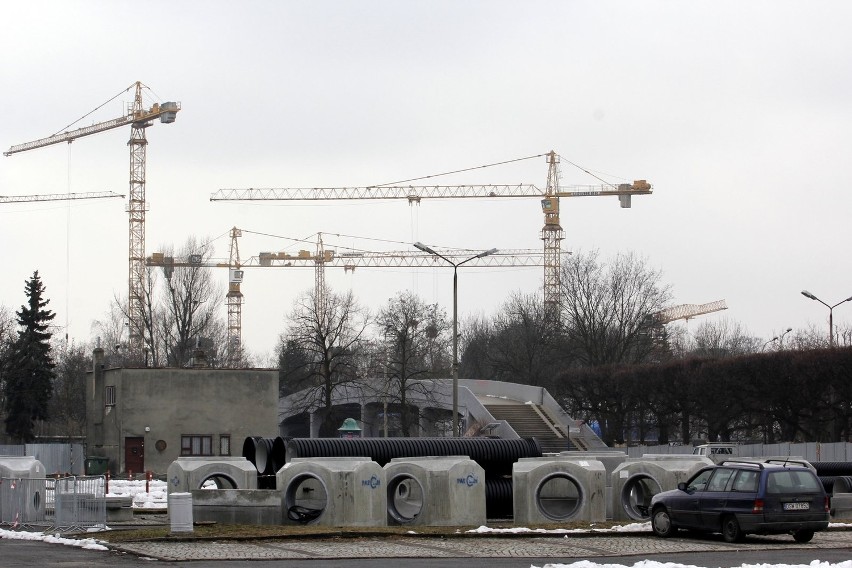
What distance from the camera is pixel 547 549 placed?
21484 mm

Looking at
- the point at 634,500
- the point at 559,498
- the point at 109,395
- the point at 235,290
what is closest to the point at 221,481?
the point at 559,498

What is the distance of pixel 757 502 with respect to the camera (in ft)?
72.0

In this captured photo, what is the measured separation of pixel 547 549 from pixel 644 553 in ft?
5.94

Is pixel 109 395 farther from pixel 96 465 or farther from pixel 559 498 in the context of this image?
pixel 559 498

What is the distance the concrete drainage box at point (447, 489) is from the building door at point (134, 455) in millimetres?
35933

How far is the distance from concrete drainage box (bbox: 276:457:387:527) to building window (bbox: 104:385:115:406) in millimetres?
37111

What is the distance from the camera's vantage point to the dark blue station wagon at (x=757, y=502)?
2195cm

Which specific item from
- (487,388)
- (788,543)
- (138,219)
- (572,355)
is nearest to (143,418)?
(487,388)

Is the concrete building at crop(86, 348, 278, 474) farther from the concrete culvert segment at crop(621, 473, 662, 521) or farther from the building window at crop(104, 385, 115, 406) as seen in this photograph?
the concrete culvert segment at crop(621, 473, 662, 521)

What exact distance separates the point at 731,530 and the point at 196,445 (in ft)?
144

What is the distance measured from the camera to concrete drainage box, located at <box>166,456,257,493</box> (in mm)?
31000

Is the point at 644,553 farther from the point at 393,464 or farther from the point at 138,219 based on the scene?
the point at 138,219

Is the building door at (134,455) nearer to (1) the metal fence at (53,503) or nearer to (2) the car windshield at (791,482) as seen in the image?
(1) the metal fence at (53,503)

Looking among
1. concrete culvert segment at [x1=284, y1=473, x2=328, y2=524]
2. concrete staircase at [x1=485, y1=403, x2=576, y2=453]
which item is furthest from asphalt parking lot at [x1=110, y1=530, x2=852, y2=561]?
concrete staircase at [x1=485, y1=403, x2=576, y2=453]
